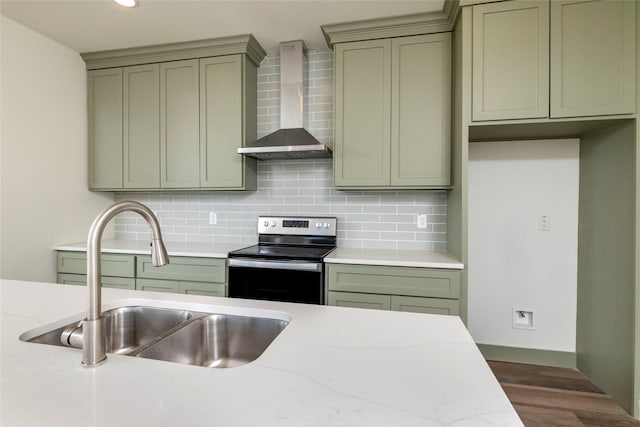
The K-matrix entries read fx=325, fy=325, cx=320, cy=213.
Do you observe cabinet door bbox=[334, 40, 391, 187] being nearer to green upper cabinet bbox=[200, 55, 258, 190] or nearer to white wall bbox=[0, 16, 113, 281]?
green upper cabinet bbox=[200, 55, 258, 190]

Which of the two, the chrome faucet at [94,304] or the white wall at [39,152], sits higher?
the white wall at [39,152]

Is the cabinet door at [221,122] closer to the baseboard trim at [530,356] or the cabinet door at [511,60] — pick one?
the cabinet door at [511,60]

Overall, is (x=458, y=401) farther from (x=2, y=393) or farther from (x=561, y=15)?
(x=561, y=15)

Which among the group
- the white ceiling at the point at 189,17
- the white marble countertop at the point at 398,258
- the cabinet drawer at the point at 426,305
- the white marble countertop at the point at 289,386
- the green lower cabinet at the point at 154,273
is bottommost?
the cabinet drawer at the point at 426,305

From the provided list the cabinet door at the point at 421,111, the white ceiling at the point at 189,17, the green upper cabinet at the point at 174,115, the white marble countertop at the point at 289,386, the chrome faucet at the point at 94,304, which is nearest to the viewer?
the white marble countertop at the point at 289,386

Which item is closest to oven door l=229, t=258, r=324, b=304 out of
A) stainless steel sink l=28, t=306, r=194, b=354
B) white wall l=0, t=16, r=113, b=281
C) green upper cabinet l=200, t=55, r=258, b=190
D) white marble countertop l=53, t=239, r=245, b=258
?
white marble countertop l=53, t=239, r=245, b=258

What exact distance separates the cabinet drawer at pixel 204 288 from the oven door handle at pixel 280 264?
0.23m

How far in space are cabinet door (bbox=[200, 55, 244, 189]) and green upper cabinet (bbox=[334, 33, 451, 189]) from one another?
33.3 inches

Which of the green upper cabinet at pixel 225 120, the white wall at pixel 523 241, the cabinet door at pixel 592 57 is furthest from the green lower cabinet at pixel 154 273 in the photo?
the cabinet door at pixel 592 57

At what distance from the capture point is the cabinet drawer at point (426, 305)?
6.86 feet

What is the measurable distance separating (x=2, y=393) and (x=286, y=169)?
7.98 ft

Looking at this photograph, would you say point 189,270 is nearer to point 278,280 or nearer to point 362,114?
point 278,280

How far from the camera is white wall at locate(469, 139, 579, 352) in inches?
97.9

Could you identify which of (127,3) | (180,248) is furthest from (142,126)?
(180,248)
